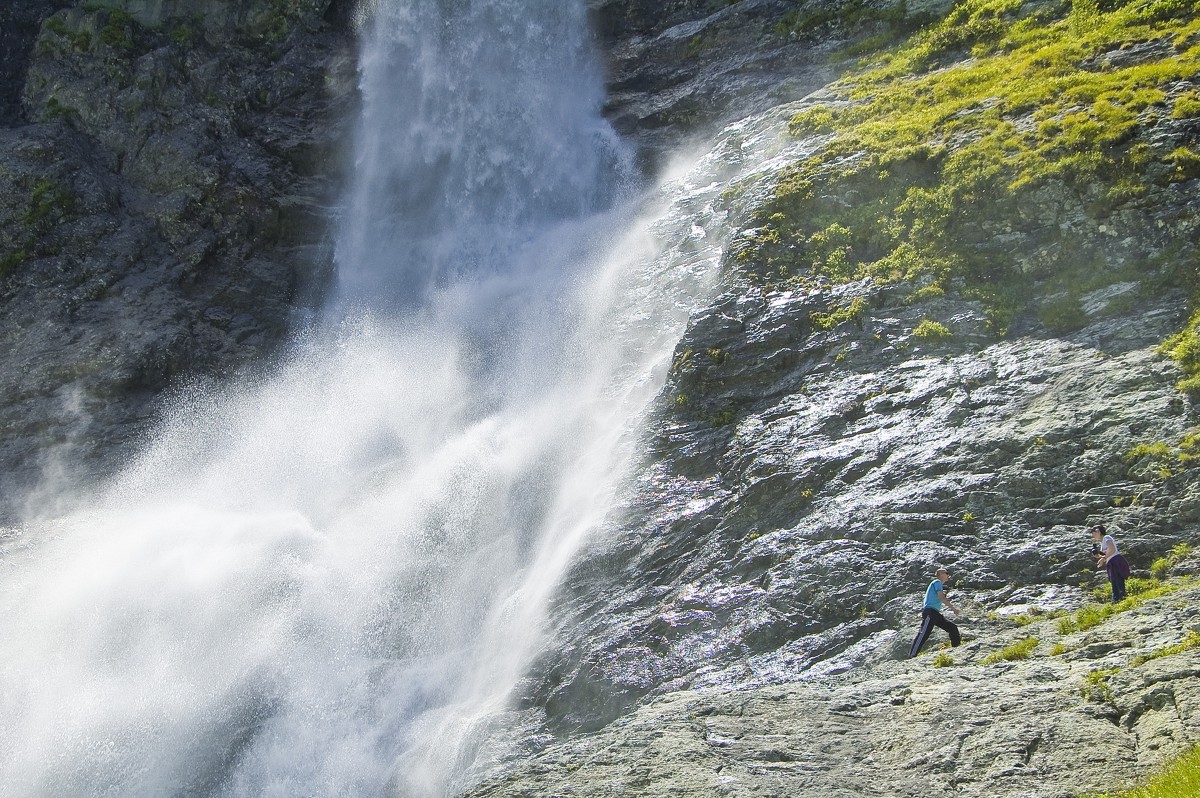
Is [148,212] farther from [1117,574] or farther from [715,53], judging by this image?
[1117,574]

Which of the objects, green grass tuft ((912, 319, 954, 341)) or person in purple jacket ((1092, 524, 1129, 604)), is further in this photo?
green grass tuft ((912, 319, 954, 341))

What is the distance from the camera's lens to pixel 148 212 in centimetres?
3569

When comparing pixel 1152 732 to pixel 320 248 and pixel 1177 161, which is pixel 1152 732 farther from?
pixel 320 248

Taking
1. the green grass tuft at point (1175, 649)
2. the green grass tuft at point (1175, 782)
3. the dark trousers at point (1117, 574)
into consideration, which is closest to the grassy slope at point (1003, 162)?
the dark trousers at point (1117, 574)

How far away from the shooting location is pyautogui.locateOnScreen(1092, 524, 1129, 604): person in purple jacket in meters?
12.4

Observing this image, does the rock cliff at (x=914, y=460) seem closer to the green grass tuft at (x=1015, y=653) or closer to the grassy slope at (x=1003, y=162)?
the grassy slope at (x=1003, y=162)

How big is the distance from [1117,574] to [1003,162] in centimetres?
1239

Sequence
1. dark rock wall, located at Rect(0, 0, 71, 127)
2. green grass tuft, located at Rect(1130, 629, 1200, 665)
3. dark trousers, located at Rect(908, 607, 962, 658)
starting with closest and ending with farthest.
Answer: green grass tuft, located at Rect(1130, 629, 1200, 665) < dark trousers, located at Rect(908, 607, 962, 658) < dark rock wall, located at Rect(0, 0, 71, 127)

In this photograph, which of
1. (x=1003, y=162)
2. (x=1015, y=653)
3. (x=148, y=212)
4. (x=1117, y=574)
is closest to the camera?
(x=1015, y=653)

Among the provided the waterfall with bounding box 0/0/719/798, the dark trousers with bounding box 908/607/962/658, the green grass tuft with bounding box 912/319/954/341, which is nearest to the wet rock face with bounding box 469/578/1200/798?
the dark trousers with bounding box 908/607/962/658

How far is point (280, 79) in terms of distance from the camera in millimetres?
39250

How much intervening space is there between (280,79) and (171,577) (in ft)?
78.2

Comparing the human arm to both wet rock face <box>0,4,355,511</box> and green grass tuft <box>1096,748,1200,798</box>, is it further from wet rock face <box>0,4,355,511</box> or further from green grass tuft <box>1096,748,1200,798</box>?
wet rock face <box>0,4,355,511</box>

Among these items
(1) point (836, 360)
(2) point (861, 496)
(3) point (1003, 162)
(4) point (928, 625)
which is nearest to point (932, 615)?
(4) point (928, 625)
